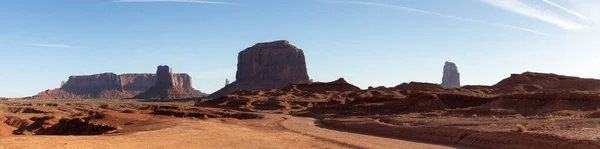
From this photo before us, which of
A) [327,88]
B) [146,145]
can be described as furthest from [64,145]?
[327,88]

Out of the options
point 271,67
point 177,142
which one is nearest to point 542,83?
point 177,142

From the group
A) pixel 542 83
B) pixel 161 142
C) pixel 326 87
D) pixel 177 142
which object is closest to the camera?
pixel 161 142

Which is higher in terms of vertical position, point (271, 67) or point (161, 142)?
point (271, 67)

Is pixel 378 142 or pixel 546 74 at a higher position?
pixel 546 74

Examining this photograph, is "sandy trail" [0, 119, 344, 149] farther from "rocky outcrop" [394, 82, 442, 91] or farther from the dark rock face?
the dark rock face

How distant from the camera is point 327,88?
393 feet

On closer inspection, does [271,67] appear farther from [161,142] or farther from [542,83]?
[161,142]

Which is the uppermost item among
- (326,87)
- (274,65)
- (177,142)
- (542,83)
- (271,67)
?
(274,65)

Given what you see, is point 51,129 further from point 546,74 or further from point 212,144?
point 546,74

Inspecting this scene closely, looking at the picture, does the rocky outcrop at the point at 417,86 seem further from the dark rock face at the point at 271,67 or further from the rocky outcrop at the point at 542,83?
the dark rock face at the point at 271,67

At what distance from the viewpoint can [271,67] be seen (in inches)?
7441

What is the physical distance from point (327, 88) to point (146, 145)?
327 feet

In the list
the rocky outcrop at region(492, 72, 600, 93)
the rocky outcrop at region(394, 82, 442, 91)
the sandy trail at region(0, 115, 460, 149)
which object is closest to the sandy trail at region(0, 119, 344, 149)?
the sandy trail at region(0, 115, 460, 149)

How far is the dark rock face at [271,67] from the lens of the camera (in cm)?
→ 18675
